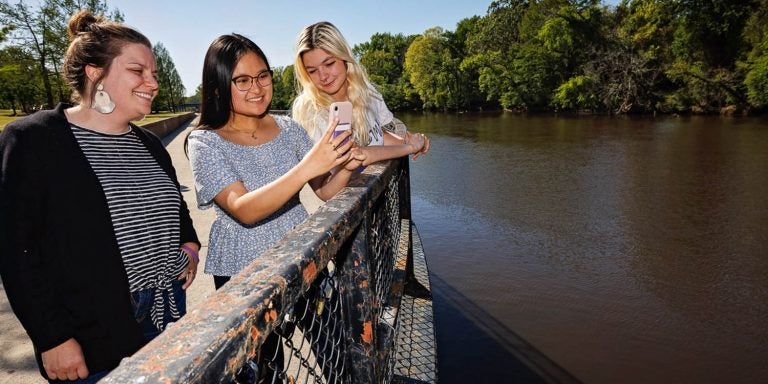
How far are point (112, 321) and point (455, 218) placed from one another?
685 cm

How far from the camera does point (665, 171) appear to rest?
449 inches

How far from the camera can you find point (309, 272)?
2.84ft

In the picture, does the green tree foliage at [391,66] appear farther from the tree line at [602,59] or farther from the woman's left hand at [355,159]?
the woman's left hand at [355,159]

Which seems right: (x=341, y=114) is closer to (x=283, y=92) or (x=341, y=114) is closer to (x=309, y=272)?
(x=309, y=272)

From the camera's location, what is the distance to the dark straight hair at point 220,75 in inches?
64.4

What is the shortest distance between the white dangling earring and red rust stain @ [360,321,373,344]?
3.85 feet

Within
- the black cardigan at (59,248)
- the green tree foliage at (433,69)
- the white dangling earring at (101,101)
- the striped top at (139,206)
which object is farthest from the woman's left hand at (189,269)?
the green tree foliage at (433,69)

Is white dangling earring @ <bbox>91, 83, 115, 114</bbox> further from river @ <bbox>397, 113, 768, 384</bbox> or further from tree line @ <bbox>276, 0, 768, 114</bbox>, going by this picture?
tree line @ <bbox>276, 0, 768, 114</bbox>

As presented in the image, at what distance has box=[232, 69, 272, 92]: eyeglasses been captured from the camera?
5.50 ft

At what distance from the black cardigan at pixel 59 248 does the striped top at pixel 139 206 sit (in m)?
0.10

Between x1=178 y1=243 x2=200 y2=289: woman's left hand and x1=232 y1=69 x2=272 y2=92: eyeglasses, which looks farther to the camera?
x1=178 y1=243 x2=200 y2=289: woman's left hand

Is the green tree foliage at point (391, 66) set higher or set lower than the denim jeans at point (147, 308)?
higher

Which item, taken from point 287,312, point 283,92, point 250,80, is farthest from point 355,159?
point 283,92

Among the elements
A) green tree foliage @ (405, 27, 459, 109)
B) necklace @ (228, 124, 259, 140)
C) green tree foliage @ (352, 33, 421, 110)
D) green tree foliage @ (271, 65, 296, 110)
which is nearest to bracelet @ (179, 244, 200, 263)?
necklace @ (228, 124, 259, 140)
